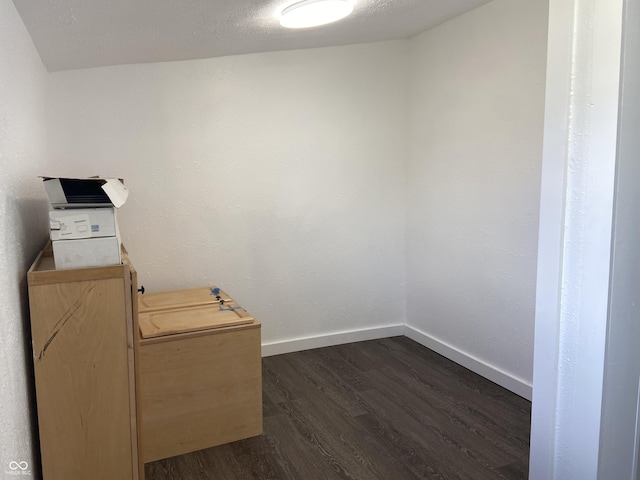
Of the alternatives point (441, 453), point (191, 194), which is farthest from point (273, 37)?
point (441, 453)

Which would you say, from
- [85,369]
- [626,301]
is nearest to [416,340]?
[626,301]

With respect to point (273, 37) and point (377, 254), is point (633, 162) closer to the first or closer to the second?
point (273, 37)

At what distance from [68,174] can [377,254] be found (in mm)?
2158

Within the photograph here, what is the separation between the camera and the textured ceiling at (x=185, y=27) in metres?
1.72

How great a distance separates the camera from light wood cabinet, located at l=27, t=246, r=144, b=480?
62.6 inches

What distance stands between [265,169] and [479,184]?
1396 mm

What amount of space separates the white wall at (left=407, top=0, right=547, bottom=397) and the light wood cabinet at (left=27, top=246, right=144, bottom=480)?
83.0 inches

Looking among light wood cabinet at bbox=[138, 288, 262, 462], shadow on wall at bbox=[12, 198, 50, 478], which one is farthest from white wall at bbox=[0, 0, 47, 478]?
light wood cabinet at bbox=[138, 288, 262, 462]

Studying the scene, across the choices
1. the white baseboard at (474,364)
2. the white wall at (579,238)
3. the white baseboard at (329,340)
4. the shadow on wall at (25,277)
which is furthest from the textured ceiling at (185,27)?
the white baseboard at (474,364)

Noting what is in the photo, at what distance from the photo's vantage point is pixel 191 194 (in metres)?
3.22

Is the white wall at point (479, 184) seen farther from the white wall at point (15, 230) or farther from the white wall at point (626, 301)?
the white wall at point (15, 230)

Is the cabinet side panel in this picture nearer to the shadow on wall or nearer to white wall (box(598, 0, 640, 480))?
the shadow on wall
